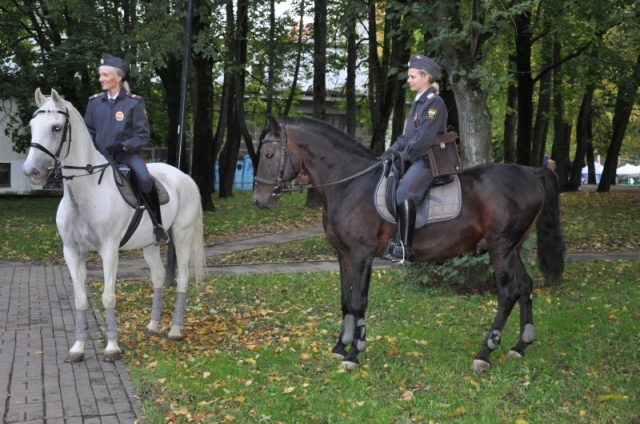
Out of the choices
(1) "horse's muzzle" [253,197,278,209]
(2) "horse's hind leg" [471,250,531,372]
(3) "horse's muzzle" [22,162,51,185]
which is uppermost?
(3) "horse's muzzle" [22,162,51,185]

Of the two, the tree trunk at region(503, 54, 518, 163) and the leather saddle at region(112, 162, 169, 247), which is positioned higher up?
the tree trunk at region(503, 54, 518, 163)

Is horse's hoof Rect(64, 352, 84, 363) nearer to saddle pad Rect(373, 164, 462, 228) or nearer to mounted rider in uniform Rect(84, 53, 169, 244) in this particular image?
mounted rider in uniform Rect(84, 53, 169, 244)

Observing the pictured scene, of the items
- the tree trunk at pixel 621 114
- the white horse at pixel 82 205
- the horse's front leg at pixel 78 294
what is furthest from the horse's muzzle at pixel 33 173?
the tree trunk at pixel 621 114

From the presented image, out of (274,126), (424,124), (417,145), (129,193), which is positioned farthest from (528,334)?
(129,193)

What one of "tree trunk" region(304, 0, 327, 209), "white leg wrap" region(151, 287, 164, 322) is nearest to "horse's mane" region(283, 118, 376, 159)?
"white leg wrap" region(151, 287, 164, 322)

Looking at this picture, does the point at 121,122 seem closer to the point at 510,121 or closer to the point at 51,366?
the point at 51,366

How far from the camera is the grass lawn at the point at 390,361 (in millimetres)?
6062

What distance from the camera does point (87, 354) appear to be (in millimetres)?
8008

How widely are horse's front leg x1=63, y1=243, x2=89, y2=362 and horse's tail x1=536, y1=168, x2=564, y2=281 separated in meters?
5.09

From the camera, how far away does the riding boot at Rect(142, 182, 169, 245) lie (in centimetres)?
825

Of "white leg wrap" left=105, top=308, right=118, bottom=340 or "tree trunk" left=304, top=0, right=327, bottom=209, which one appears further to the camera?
"tree trunk" left=304, top=0, right=327, bottom=209

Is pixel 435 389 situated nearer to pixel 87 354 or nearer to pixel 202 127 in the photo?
pixel 87 354

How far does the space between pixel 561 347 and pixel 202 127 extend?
17.1m

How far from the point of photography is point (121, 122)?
26.3 feet
